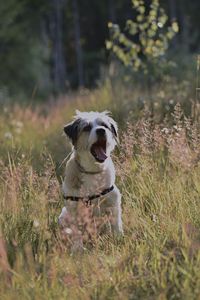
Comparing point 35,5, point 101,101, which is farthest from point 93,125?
point 35,5

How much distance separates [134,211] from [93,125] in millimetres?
1002

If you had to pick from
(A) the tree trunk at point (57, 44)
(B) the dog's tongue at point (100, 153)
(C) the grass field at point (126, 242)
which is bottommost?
(A) the tree trunk at point (57, 44)

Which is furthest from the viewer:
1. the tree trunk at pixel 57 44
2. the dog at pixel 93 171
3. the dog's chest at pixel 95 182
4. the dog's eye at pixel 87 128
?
the tree trunk at pixel 57 44

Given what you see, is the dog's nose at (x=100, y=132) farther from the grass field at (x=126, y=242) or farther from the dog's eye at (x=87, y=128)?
the grass field at (x=126, y=242)

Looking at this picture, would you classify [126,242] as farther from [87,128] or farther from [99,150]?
[87,128]

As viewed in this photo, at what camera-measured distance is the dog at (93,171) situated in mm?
5660

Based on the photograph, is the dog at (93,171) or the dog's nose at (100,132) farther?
the dog's nose at (100,132)

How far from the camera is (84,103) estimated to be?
13.0m

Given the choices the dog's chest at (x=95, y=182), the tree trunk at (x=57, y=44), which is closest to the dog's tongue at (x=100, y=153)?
the dog's chest at (x=95, y=182)

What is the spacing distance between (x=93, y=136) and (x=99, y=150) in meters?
0.17

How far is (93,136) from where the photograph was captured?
19.2ft

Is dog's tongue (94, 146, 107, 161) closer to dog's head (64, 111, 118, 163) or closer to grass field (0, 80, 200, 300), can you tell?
dog's head (64, 111, 118, 163)

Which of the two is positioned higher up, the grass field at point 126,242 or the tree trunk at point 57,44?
the grass field at point 126,242

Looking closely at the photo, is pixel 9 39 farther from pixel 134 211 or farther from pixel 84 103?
pixel 134 211
